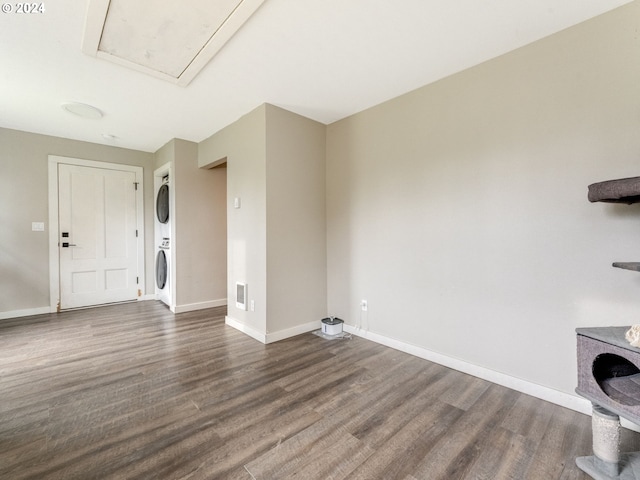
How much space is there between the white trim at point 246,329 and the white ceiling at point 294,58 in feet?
8.05

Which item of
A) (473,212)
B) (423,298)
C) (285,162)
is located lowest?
(423,298)

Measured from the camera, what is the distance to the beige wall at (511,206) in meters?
1.72

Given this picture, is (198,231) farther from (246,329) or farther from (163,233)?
(246,329)

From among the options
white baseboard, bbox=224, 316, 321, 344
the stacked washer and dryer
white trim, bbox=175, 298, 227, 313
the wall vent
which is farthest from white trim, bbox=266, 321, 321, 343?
the stacked washer and dryer

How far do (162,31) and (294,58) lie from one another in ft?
2.99

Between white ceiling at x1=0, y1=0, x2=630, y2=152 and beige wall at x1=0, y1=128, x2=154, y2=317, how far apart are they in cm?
58

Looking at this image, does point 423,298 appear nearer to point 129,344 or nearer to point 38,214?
point 129,344

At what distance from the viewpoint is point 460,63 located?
7.36 ft

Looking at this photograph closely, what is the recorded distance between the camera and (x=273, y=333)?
299 centimetres

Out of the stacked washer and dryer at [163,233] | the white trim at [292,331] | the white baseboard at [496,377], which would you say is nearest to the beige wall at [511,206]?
the white baseboard at [496,377]

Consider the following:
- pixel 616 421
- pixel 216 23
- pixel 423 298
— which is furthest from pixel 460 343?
pixel 216 23

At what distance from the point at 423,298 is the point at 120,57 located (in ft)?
10.4

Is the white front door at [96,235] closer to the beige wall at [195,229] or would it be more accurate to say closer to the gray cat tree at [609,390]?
the beige wall at [195,229]

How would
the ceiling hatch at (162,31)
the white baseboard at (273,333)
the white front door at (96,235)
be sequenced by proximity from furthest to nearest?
the white front door at (96,235) → the white baseboard at (273,333) → the ceiling hatch at (162,31)
